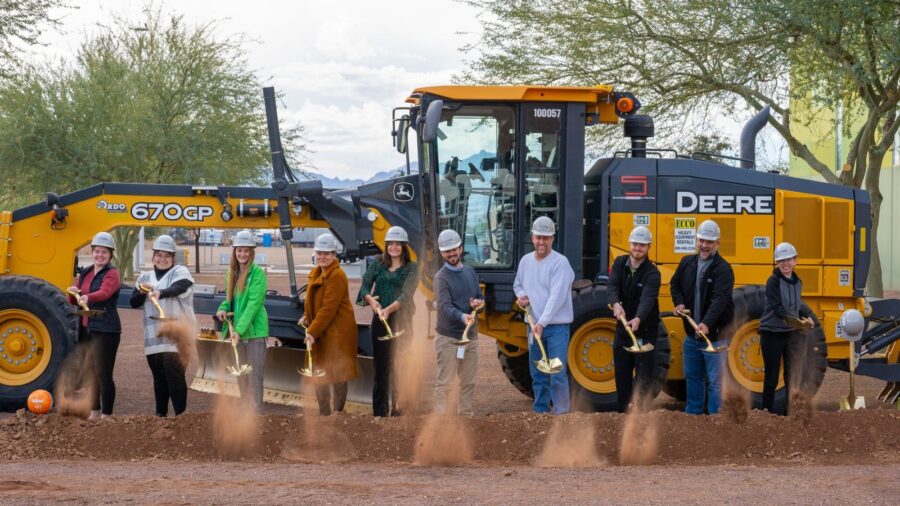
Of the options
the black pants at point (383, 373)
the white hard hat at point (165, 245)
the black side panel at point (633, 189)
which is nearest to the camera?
the white hard hat at point (165, 245)

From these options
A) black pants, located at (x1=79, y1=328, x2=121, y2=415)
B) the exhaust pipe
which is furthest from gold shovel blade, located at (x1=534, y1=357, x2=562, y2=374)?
the exhaust pipe

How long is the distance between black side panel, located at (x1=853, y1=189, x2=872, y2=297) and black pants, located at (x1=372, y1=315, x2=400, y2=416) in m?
5.06

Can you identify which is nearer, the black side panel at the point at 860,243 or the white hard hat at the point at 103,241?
the white hard hat at the point at 103,241

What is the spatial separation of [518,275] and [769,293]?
2362mm

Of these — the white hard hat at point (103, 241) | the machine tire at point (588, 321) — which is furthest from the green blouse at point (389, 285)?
the white hard hat at point (103, 241)

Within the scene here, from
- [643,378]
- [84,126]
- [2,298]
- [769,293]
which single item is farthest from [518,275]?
[84,126]

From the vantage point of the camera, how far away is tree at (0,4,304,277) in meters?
29.8

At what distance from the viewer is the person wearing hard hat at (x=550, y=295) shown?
10.2m

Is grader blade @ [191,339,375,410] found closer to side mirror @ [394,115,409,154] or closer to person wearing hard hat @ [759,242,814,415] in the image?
side mirror @ [394,115,409,154]

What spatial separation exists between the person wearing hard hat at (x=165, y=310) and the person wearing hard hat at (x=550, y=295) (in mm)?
2987

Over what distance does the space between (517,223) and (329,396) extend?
98.4 inches

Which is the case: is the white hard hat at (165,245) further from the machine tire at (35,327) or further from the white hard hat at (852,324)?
the white hard hat at (852,324)

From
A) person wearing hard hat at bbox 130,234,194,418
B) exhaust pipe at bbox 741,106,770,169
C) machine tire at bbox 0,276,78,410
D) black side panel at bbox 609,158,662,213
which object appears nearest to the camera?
person wearing hard hat at bbox 130,234,194,418

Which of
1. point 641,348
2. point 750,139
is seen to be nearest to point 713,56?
point 750,139
